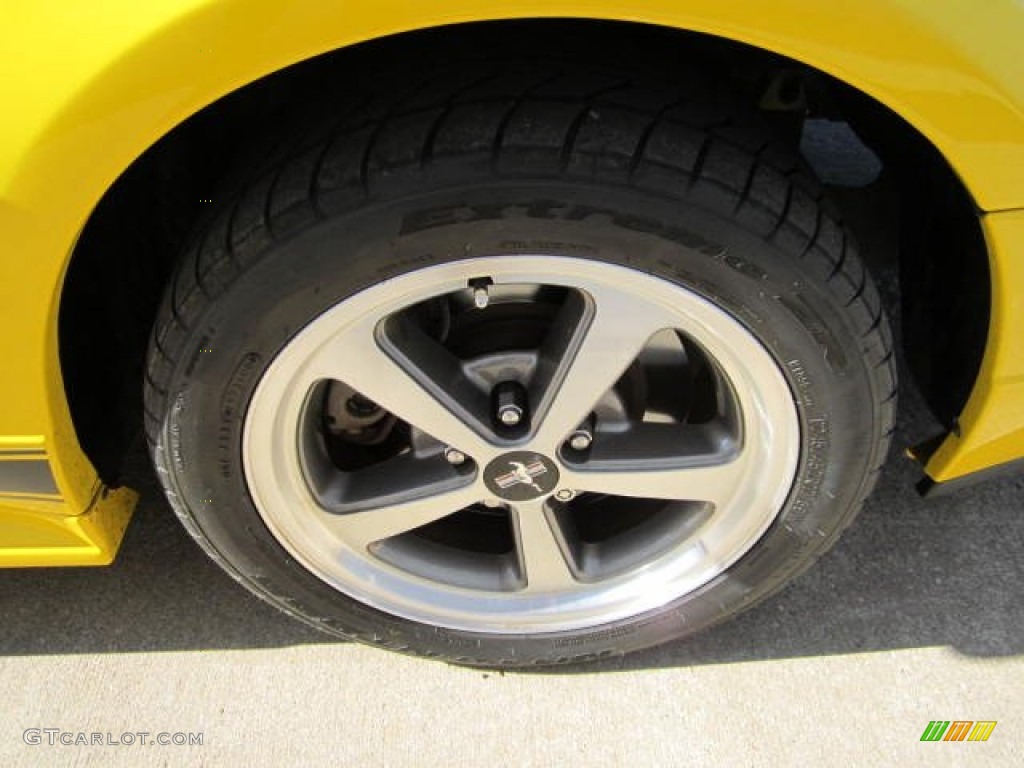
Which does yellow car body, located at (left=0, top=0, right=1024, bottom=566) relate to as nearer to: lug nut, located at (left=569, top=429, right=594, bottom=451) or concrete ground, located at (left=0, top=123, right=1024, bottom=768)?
lug nut, located at (left=569, top=429, right=594, bottom=451)

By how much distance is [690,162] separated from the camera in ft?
3.73

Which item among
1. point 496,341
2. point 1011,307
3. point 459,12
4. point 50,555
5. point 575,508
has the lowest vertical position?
point 575,508

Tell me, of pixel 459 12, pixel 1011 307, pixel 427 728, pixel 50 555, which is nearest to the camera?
pixel 459 12

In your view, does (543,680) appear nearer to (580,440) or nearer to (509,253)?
(580,440)

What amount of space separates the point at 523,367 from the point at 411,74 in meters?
0.50

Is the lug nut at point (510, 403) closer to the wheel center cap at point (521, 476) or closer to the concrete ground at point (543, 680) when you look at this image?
the wheel center cap at point (521, 476)

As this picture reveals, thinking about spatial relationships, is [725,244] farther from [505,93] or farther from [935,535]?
[935,535]

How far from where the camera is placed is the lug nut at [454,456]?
148 cm

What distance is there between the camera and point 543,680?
1.72m

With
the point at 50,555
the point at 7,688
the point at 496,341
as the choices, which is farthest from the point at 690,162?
the point at 7,688

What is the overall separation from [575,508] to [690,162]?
784mm
